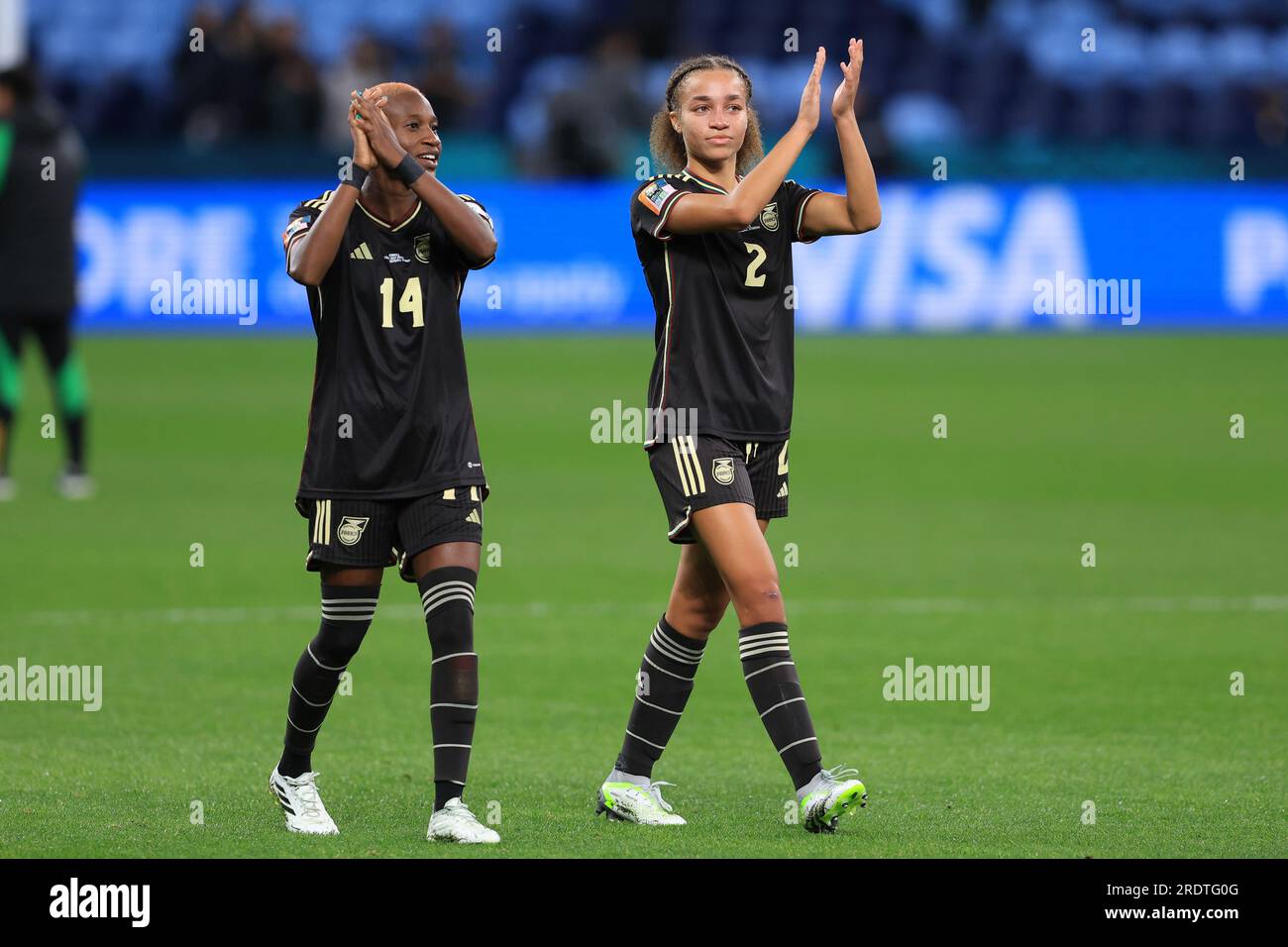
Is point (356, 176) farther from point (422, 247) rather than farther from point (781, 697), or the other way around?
point (781, 697)

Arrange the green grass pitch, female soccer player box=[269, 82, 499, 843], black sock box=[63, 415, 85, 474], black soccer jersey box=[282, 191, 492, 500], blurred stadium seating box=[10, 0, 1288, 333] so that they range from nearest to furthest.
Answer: female soccer player box=[269, 82, 499, 843]
black soccer jersey box=[282, 191, 492, 500]
the green grass pitch
black sock box=[63, 415, 85, 474]
blurred stadium seating box=[10, 0, 1288, 333]

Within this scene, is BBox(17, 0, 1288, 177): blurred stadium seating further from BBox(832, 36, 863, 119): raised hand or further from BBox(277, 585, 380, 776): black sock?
BBox(277, 585, 380, 776): black sock

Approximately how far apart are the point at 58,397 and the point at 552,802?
367 inches

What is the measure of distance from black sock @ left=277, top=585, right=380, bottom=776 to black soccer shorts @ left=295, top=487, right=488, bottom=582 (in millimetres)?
128

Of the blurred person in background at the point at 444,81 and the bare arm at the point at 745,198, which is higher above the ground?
the blurred person in background at the point at 444,81

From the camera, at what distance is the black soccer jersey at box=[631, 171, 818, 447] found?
21.0 feet

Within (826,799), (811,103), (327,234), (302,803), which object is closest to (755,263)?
(811,103)

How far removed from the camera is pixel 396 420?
245 inches

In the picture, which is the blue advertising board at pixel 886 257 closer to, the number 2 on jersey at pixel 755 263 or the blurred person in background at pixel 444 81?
the blurred person in background at pixel 444 81

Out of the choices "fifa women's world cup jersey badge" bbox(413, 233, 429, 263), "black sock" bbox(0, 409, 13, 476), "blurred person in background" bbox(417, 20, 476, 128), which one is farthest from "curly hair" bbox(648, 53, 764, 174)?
"blurred person in background" bbox(417, 20, 476, 128)

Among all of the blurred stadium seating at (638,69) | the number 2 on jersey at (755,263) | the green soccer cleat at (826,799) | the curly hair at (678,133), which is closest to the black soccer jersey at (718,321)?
the number 2 on jersey at (755,263)

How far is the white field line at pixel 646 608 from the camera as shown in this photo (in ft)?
34.2

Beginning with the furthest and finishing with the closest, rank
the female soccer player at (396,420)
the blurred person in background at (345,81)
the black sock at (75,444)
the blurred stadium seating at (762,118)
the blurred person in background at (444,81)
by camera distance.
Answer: the blurred person in background at (444,81)
the blurred person in background at (345,81)
the blurred stadium seating at (762,118)
the black sock at (75,444)
the female soccer player at (396,420)

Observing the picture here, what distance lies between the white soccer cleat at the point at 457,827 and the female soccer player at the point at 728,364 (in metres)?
0.60
